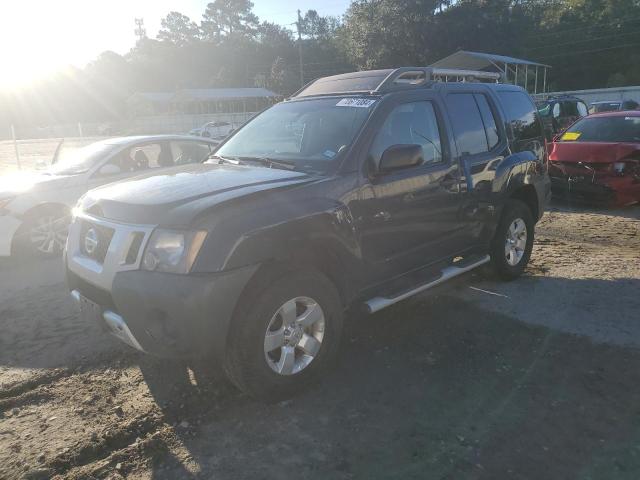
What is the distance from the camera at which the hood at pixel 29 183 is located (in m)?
6.71

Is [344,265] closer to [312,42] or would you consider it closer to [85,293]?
[85,293]

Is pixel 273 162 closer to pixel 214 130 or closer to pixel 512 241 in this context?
pixel 512 241

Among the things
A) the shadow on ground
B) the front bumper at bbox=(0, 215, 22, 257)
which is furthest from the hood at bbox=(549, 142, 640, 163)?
the front bumper at bbox=(0, 215, 22, 257)

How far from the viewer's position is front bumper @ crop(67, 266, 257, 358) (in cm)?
284

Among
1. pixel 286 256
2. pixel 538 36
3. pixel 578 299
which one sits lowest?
pixel 578 299

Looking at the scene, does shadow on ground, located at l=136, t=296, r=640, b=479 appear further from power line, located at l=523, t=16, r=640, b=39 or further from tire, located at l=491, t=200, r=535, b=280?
power line, located at l=523, t=16, r=640, b=39

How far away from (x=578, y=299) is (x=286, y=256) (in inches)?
127

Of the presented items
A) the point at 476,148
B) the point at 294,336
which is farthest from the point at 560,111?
the point at 294,336

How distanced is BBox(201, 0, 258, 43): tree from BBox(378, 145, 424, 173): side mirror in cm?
10913

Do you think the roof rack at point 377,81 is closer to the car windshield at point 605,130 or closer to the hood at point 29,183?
the hood at point 29,183

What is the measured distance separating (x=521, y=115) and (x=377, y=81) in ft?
7.03

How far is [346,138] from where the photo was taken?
388 cm

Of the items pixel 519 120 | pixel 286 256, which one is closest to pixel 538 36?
pixel 519 120

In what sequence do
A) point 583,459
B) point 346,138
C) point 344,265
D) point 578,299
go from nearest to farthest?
point 583,459, point 344,265, point 346,138, point 578,299
